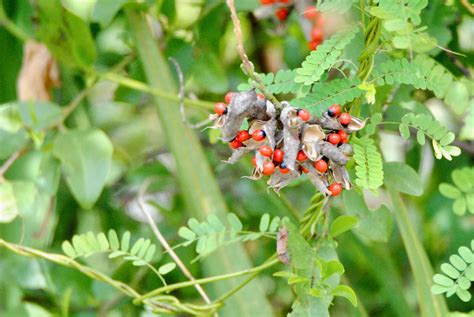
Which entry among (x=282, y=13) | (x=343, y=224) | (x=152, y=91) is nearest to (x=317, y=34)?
(x=282, y=13)

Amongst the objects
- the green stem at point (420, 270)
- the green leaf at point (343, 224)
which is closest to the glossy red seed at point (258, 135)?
the green leaf at point (343, 224)

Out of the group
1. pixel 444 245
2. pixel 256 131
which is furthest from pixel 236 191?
pixel 256 131

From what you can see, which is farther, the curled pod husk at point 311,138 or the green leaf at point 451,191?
the green leaf at point 451,191

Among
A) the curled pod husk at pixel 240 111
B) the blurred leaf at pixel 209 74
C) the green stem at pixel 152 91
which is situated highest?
the curled pod husk at pixel 240 111

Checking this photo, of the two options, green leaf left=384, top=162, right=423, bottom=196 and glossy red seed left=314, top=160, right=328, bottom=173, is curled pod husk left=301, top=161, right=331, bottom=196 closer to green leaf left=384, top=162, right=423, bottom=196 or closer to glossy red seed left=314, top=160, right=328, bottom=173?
glossy red seed left=314, top=160, right=328, bottom=173

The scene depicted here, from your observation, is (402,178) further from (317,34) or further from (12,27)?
(12,27)

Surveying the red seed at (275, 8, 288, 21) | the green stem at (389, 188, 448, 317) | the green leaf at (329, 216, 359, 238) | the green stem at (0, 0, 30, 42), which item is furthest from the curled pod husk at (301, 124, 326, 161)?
the green stem at (0, 0, 30, 42)

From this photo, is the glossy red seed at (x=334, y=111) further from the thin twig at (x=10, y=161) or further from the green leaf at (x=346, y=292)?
the thin twig at (x=10, y=161)
